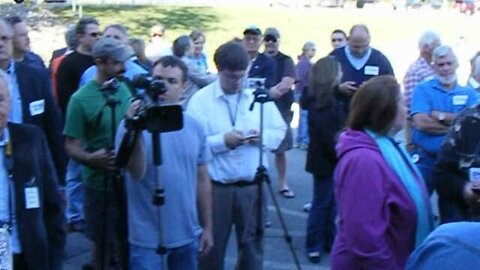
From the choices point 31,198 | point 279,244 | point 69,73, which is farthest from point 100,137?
point 279,244

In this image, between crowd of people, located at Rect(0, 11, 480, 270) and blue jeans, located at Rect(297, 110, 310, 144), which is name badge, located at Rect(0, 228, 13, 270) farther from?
blue jeans, located at Rect(297, 110, 310, 144)

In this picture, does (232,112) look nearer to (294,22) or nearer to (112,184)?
(112,184)

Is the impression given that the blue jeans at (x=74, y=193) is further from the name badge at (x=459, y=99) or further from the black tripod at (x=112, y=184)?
the name badge at (x=459, y=99)

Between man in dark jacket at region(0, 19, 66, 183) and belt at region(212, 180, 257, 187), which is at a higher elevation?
man in dark jacket at region(0, 19, 66, 183)

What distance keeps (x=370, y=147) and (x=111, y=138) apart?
7.11 ft

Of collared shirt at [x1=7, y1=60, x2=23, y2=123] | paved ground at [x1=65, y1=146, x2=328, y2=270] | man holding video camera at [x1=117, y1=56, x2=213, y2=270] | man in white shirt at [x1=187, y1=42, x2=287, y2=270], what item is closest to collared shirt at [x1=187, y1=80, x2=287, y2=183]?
man in white shirt at [x1=187, y1=42, x2=287, y2=270]

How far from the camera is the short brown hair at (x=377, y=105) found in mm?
3660

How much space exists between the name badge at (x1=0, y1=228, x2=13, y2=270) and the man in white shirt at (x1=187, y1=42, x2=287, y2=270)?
6.60 feet

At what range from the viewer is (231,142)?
514cm

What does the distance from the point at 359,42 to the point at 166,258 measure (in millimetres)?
4099

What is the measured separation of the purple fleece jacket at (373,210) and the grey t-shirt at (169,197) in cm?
103

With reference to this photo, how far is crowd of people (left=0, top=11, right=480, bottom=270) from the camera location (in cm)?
361

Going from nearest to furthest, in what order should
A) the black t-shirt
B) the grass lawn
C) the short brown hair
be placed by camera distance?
the short brown hair
the black t-shirt
the grass lawn

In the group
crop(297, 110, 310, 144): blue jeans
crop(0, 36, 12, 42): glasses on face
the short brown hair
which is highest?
→ crop(0, 36, 12, 42): glasses on face
